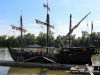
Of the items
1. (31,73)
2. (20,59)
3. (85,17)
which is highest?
(85,17)

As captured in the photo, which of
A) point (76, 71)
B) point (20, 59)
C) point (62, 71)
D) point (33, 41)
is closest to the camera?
point (76, 71)

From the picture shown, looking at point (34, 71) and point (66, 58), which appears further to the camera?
point (66, 58)

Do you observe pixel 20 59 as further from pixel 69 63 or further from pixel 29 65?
pixel 69 63

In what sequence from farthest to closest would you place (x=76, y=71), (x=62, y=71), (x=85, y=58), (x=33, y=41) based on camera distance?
1. (x=33, y=41)
2. (x=85, y=58)
3. (x=62, y=71)
4. (x=76, y=71)

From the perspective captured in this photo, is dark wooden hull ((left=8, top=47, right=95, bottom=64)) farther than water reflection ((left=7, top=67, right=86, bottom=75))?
Yes

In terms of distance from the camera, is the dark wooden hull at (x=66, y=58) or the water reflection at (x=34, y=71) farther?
the dark wooden hull at (x=66, y=58)

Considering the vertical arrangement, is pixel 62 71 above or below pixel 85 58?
below

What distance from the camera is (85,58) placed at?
18438 mm

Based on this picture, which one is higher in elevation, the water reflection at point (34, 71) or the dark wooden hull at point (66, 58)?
the dark wooden hull at point (66, 58)

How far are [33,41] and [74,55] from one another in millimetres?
60237

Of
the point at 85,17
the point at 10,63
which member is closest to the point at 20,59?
the point at 10,63

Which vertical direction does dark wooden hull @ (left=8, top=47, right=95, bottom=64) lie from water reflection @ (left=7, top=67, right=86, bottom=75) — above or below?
above

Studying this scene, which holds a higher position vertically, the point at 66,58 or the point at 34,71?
the point at 66,58

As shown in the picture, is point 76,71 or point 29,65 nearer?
point 76,71
